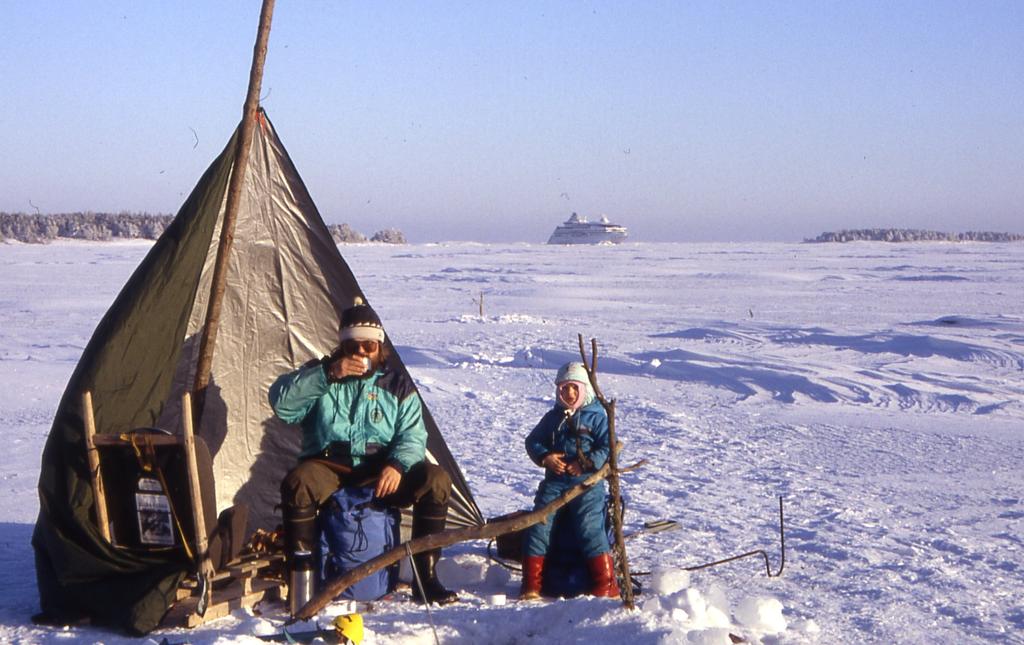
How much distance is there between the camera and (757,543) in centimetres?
572

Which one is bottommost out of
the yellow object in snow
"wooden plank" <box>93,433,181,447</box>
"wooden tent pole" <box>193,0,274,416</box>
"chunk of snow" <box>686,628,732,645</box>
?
the yellow object in snow

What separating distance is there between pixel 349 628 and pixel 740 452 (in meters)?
4.89

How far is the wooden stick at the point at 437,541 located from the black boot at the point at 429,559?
0.68 metres

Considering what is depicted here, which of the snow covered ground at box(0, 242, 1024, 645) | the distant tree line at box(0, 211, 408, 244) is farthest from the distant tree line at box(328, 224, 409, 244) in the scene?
the snow covered ground at box(0, 242, 1024, 645)

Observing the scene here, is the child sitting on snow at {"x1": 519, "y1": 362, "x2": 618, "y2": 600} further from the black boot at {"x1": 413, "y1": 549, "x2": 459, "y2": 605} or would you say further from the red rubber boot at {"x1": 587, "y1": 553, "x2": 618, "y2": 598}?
the black boot at {"x1": 413, "y1": 549, "x2": 459, "y2": 605}

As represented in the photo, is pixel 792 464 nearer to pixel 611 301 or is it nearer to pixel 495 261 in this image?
pixel 611 301

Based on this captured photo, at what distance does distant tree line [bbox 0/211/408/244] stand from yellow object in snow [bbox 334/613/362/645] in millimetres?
50718

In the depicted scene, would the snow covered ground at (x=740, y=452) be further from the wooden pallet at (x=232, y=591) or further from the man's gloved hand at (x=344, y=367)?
the man's gloved hand at (x=344, y=367)

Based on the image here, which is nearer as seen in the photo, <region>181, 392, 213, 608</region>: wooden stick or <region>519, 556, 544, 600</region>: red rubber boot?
<region>181, 392, 213, 608</region>: wooden stick

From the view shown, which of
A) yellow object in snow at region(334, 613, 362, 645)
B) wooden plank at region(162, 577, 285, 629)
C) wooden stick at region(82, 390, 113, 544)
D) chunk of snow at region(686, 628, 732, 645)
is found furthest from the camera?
wooden stick at region(82, 390, 113, 544)

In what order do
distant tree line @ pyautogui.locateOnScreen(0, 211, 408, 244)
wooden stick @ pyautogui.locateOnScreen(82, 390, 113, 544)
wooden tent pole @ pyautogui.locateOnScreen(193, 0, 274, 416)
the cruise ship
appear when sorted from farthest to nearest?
the cruise ship
distant tree line @ pyautogui.locateOnScreen(0, 211, 408, 244)
wooden tent pole @ pyautogui.locateOnScreen(193, 0, 274, 416)
wooden stick @ pyautogui.locateOnScreen(82, 390, 113, 544)

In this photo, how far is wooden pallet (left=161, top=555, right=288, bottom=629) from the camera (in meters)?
4.35

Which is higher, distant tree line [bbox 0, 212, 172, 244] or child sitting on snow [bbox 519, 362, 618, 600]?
distant tree line [bbox 0, 212, 172, 244]

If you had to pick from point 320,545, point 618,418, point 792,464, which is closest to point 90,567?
point 320,545
